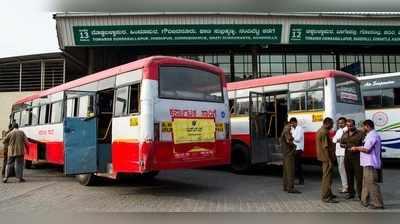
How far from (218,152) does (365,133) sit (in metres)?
3.37

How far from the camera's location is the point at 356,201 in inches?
365

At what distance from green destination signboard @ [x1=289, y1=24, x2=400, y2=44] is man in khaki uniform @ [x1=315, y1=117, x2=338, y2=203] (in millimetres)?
16718

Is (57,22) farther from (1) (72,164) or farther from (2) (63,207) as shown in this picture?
(2) (63,207)

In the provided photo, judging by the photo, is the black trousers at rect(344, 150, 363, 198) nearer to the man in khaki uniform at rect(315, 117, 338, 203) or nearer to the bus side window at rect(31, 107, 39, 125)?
the man in khaki uniform at rect(315, 117, 338, 203)

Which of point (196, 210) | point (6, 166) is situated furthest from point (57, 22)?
point (196, 210)

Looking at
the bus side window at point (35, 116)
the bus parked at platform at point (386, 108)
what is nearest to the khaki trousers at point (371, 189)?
the bus parked at platform at point (386, 108)

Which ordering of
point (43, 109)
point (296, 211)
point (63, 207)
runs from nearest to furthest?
point (296, 211)
point (63, 207)
point (43, 109)

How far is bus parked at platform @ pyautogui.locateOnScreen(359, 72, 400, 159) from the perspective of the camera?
1537 centimetres

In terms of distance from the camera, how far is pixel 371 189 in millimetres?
8492

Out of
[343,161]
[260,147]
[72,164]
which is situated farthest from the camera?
[260,147]

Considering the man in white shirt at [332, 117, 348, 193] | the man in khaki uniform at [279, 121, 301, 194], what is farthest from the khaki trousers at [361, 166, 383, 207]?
the man in khaki uniform at [279, 121, 301, 194]

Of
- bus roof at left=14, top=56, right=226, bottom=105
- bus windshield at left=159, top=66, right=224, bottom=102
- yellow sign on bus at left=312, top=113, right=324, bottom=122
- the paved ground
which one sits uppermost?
bus roof at left=14, top=56, right=226, bottom=105

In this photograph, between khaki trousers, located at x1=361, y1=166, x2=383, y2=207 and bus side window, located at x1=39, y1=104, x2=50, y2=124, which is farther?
bus side window, located at x1=39, y1=104, x2=50, y2=124
